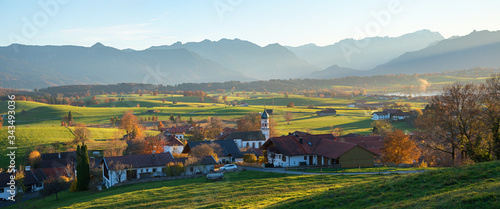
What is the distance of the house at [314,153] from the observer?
43688 mm

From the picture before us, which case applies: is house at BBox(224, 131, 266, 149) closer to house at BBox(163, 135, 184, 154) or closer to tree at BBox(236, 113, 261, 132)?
house at BBox(163, 135, 184, 154)

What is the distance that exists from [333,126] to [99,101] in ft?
427

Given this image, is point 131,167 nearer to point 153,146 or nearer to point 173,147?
point 153,146

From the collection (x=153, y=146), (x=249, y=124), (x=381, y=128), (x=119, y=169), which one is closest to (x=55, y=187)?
(x=119, y=169)

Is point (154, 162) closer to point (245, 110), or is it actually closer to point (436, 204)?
point (436, 204)

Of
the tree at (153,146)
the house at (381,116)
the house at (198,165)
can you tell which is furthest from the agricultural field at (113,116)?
the house at (198,165)

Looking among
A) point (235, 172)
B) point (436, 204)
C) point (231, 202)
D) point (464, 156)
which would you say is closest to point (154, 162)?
point (235, 172)

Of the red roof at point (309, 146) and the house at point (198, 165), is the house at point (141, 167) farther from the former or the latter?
the red roof at point (309, 146)

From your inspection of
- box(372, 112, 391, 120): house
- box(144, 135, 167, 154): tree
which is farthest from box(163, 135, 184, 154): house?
box(372, 112, 391, 120): house

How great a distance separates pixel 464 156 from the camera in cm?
3716

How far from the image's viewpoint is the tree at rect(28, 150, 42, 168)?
217ft

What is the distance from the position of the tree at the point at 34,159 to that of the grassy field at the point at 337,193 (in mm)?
43873

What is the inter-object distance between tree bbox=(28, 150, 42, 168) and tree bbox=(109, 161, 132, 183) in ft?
95.7

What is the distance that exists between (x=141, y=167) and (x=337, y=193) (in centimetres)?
3386
